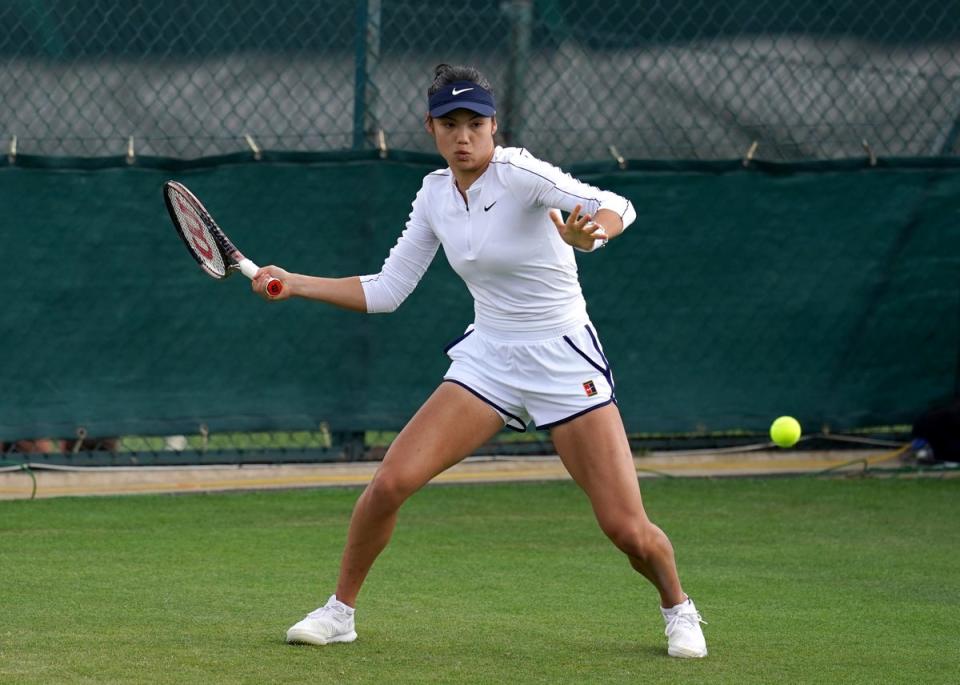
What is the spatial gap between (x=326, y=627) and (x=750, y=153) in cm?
463

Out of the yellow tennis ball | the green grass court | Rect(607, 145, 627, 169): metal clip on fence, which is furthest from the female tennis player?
Rect(607, 145, 627, 169): metal clip on fence

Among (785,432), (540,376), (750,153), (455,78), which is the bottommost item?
(540,376)

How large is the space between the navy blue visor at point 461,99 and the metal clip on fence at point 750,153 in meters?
4.11

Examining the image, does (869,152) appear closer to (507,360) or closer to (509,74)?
(509,74)

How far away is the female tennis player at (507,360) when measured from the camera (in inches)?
185

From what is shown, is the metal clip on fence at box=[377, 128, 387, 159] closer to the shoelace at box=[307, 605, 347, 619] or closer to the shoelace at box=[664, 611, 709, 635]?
the shoelace at box=[307, 605, 347, 619]

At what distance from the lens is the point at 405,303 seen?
830 cm

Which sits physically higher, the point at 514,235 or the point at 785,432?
the point at 785,432

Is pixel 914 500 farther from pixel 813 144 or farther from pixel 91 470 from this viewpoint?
pixel 91 470

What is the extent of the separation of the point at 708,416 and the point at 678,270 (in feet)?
2.64

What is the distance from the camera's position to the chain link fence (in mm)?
7996

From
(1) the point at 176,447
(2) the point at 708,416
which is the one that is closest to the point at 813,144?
(2) the point at 708,416

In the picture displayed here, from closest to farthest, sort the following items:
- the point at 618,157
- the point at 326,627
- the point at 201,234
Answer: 1. the point at 326,627
2. the point at 201,234
3. the point at 618,157

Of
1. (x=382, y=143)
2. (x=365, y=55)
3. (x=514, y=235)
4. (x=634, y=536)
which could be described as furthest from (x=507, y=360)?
(x=365, y=55)
